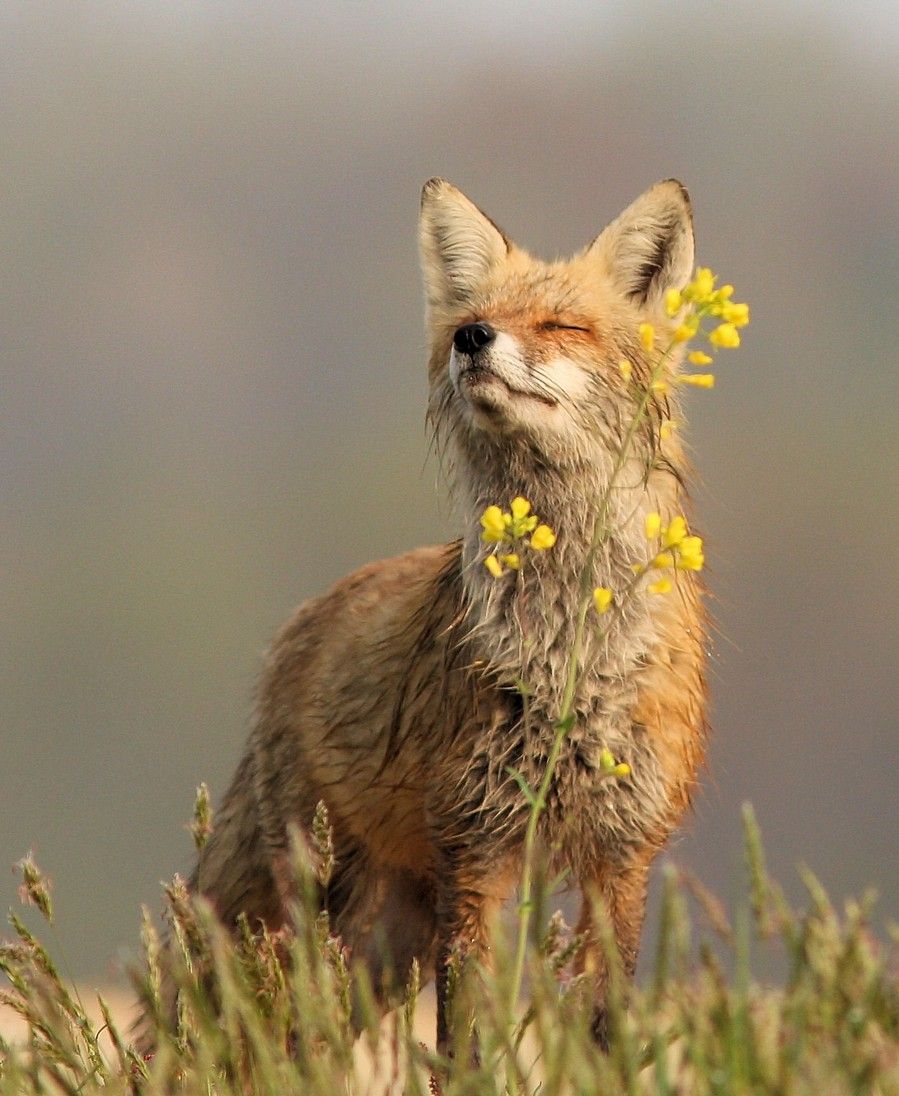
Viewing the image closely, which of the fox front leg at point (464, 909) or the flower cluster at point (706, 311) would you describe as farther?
the fox front leg at point (464, 909)

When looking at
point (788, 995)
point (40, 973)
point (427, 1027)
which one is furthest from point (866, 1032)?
point (427, 1027)

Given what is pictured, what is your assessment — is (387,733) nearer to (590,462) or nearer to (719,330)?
(590,462)

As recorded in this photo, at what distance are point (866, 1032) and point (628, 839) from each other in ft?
8.04

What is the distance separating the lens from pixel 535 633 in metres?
4.64

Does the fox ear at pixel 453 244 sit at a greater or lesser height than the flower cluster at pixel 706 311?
greater

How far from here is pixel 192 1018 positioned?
2.96 metres

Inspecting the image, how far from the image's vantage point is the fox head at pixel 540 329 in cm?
444

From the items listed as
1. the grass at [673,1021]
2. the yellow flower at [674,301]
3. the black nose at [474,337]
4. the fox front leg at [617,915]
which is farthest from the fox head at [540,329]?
the grass at [673,1021]

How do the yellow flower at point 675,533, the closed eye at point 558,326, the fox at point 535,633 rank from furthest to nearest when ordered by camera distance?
the closed eye at point 558,326, the fox at point 535,633, the yellow flower at point 675,533

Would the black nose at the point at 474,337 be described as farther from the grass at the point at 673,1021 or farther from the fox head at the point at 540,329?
the grass at the point at 673,1021

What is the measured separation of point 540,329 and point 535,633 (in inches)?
38.6

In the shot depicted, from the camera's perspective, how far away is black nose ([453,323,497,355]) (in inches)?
172

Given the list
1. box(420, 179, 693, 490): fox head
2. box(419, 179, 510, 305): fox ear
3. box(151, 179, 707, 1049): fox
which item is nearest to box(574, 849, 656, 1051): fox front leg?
box(151, 179, 707, 1049): fox

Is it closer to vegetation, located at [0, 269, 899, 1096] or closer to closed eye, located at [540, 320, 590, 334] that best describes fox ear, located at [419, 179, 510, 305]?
closed eye, located at [540, 320, 590, 334]
